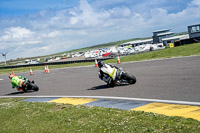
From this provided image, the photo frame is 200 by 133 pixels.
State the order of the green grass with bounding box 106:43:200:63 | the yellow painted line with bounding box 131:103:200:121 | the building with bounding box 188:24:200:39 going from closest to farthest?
the yellow painted line with bounding box 131:103:200:121 → the green grass with bounding box 106:43:200:63 → the building with bounding box 188:24:200:39

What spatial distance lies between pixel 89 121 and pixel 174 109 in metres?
2.07

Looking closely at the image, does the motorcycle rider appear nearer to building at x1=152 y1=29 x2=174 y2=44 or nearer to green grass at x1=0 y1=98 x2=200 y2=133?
green grass at x1=0 y1=98 x2=200 y2=133

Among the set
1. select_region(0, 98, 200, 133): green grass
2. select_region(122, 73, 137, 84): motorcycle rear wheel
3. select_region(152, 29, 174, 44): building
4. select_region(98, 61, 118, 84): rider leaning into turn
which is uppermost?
select_region(152, 29, 174, 44): building

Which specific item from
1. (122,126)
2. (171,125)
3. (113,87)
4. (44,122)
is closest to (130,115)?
(122,126)

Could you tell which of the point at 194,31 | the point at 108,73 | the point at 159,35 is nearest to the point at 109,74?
the point at 108,73

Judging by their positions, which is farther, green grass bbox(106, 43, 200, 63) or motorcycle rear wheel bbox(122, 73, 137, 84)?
green grass bbox(106, 43, 200, 63)

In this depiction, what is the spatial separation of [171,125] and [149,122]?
582 millimetres

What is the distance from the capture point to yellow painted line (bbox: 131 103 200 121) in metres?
6.27

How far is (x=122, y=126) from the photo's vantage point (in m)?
5.91

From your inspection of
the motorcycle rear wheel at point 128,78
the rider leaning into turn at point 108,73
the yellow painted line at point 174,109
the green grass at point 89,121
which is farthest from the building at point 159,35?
the yellow painted line at point 174,109

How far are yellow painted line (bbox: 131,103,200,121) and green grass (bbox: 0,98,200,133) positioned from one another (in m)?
0.39

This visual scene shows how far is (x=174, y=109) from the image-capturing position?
22.8 ft

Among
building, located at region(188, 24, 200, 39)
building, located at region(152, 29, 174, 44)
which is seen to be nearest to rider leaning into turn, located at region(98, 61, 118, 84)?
building, located at region(188, 24, 200, 39)

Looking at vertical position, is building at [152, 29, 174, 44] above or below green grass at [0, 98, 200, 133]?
above
